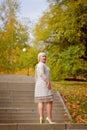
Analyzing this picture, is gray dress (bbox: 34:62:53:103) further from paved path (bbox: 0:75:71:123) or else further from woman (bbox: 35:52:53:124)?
paved path (bbox: 0:75:71:123)

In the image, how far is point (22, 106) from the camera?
49.3 ft

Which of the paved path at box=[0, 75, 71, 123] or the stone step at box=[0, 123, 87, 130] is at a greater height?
the stone step at box=[0, 123, 87, 130]

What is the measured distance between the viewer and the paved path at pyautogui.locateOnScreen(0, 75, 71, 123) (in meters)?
13.6

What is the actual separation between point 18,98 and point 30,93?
0.98 metres

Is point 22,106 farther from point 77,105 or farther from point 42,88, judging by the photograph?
point 42,88

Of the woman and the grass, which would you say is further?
the grass

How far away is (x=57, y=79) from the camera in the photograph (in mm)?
26516

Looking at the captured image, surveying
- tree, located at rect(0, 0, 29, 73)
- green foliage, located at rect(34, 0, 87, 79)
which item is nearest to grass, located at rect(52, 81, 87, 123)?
green foliage, located at rect(34, 0, 87, 79)

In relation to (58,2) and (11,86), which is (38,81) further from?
(58,2)

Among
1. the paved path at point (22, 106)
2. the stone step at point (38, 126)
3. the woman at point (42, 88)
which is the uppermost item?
the woman at point (42, 88)

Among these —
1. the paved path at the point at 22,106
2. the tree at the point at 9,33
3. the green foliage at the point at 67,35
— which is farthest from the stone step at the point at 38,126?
the tree at the point at 9,33

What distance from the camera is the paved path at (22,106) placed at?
13613mm

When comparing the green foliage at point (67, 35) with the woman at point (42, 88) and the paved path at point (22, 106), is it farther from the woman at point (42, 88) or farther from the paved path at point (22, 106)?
the woman at point (42, 88)

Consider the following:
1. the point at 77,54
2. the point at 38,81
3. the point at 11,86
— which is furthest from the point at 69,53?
the point at 38,81
